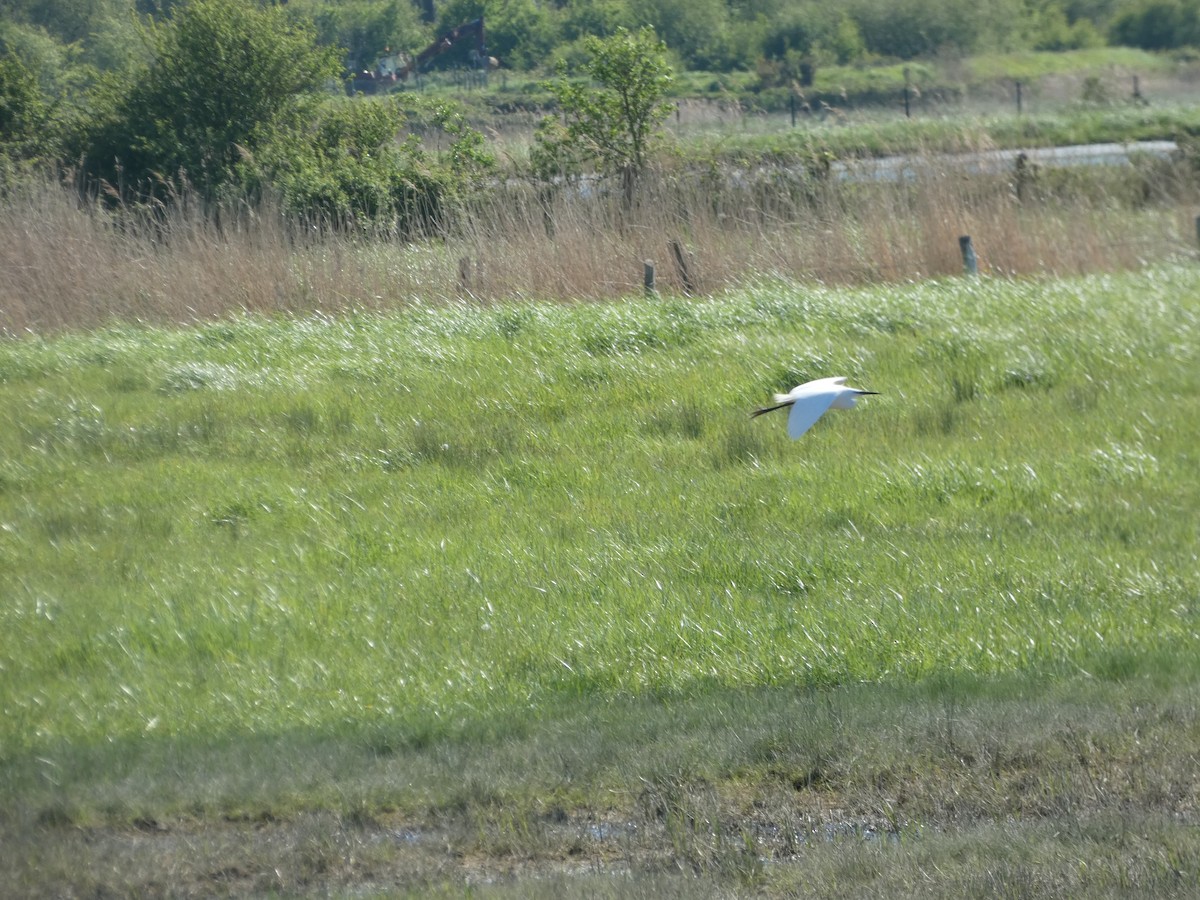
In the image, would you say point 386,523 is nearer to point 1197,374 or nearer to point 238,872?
point 238,872

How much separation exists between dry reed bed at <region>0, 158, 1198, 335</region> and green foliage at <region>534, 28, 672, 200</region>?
98.7 inches

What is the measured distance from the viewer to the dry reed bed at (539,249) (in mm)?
13523

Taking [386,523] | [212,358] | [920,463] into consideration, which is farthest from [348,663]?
[212,358]

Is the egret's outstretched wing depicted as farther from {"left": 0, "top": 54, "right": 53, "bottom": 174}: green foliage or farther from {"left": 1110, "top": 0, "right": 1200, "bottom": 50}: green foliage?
{"left": 1110, "top": 0, "right": 1200, "bottom": 50}: green foliage

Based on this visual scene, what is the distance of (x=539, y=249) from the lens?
13969mm

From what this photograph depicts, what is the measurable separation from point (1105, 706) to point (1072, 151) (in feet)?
78.7

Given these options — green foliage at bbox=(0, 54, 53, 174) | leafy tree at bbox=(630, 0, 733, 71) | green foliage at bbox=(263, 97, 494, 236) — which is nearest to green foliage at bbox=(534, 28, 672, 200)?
green foliage at bbox=(263, 97, 494, 236)

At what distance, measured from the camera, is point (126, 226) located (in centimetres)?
1461

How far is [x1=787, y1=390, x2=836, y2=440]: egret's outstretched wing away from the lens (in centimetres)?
486

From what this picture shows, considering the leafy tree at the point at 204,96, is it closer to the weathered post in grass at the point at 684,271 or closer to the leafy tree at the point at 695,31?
the weathered post in grass at the point at 684,271

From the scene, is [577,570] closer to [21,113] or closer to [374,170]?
[374,170]

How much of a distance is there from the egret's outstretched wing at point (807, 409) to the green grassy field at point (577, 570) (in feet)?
3.38

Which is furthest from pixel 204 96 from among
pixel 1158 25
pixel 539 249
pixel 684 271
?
pixel 1158 25

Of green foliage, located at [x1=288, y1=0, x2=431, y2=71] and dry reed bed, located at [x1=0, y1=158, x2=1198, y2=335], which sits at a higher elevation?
green foliage, located at [x1=288, y1=0, x2=431, y2=71]
